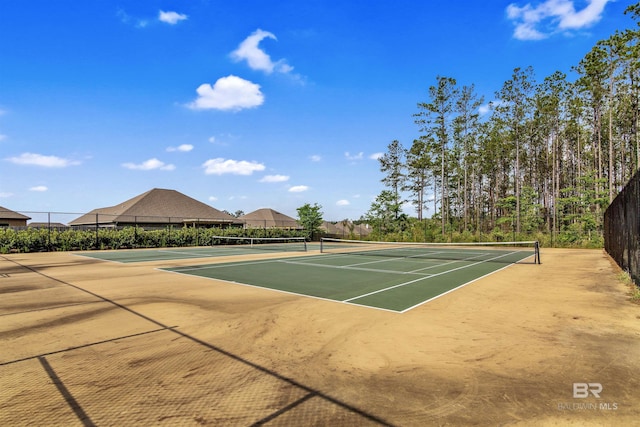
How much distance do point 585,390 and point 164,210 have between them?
44.8 meters

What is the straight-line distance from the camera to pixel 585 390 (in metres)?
3.23

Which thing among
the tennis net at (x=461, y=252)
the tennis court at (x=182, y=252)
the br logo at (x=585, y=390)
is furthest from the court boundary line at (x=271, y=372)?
the tennis net at (x=461, y=252)

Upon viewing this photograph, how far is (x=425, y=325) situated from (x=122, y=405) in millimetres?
4271

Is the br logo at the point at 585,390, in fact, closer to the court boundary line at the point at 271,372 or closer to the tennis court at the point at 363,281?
the court boundary line at the point at 271,372

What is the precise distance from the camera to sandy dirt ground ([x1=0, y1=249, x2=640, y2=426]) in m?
2.85

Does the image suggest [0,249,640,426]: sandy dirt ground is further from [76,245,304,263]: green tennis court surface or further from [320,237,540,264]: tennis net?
[76,245,304,263]: green tennis court surface

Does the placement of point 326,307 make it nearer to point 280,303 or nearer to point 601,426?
point 280,303

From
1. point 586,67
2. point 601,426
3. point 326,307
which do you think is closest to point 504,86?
point 586,67

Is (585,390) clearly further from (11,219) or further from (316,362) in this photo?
(11,219)

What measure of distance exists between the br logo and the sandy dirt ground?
19mm

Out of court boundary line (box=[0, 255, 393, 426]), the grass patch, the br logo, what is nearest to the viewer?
court boundary line (box=[0, 255, 393, 426])

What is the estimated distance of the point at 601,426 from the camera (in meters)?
2.64

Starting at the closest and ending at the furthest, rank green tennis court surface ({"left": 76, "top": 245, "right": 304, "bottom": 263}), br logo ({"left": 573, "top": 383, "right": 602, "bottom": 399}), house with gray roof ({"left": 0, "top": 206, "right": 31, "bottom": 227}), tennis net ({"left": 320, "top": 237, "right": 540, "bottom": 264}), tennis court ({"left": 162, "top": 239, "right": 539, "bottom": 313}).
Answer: br logo ({"left": 573, "top": 383, "right": 602, "bottom": 399}) < tennis court ({"left": 162, "top": 239, "right": 539, "bottom": 313}) < tennis net ({"left": 320, "top": 237, "right": 540, "bottom": 264}) < green tennis court surface ({"left": 76, "top": 245, "right": 304, "bottom": 263}) < house with gray roof ({"left": 0, "top": 206, "right": 31, "bottom": 227})

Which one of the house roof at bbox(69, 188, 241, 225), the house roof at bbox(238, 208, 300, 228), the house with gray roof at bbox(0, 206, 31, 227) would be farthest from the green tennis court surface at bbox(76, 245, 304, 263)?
the house roof at bbox(238, 208, 300, 228)
